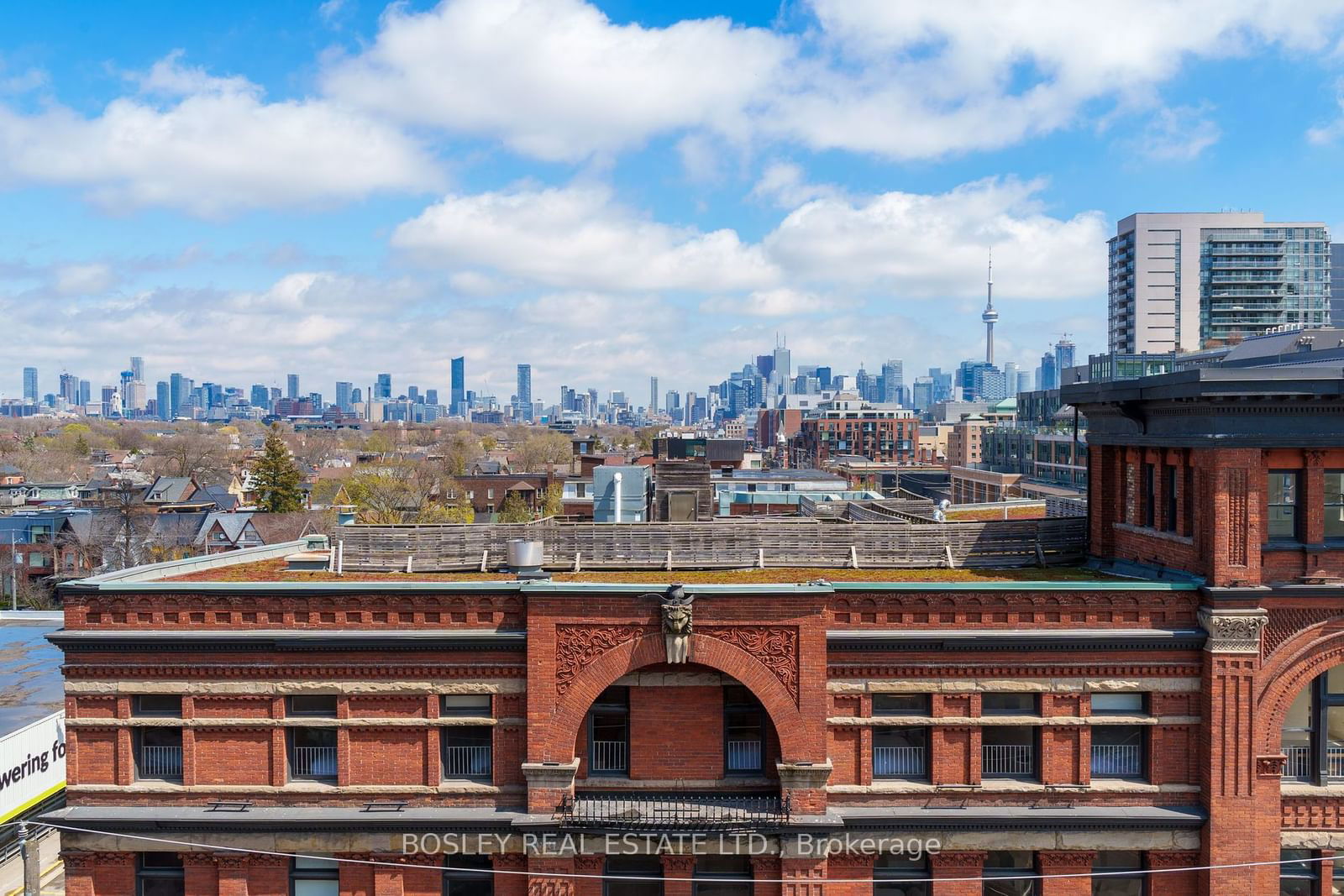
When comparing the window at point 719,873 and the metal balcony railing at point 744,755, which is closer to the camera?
the window at point 719,873

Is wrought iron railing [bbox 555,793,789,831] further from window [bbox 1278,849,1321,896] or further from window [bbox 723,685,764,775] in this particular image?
window [bbox 1278,849,1321,896]

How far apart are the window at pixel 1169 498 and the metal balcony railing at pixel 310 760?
66.2 feet

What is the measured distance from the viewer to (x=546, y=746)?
19.4 m

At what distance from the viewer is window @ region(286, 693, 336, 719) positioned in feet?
65.7

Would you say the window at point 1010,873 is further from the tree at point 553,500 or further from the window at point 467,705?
the tree at point 553,500

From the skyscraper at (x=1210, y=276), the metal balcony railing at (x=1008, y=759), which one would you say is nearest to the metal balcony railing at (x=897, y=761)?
the metal balcony railing at (x=1008, y=759)

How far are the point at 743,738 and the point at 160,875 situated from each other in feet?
44.3

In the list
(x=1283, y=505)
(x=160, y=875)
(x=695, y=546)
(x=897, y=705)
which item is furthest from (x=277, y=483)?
(x=1283, y=505)

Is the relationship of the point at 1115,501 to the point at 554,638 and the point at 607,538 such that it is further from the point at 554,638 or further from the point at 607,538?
the point at 554,638

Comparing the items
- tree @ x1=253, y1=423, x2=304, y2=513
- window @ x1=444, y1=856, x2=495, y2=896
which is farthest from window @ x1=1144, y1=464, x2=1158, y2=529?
tree @ x1=253, y1=423, x2=304, y2=513

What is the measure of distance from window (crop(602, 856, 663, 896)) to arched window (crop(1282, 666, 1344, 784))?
14.3 meters

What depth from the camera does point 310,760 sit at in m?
20.1

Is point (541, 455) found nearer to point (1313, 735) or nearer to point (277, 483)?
point (277, 483)

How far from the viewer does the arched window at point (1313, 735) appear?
19844 millimetres
